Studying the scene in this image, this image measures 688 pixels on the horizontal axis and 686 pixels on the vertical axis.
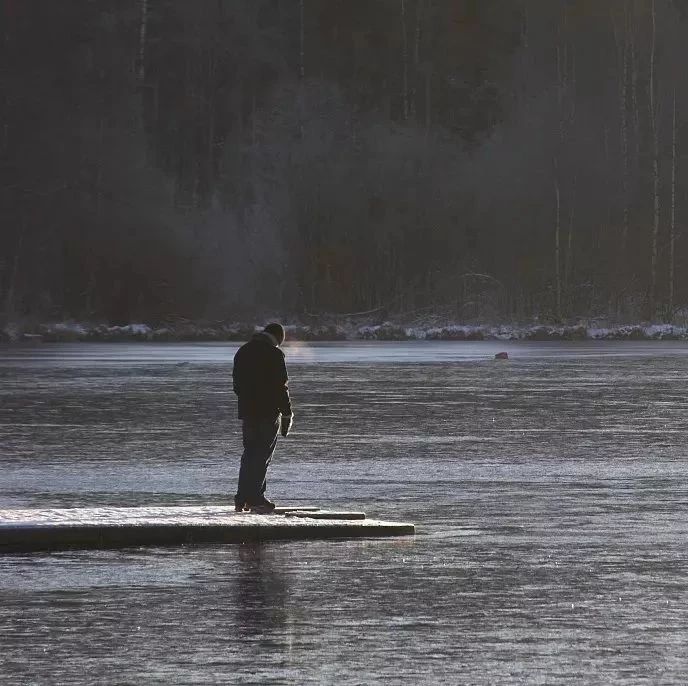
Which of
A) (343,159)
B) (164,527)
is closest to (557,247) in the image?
(343,159)

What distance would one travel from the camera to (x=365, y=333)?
90.2m

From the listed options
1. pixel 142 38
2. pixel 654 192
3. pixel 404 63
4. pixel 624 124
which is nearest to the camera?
pixel 654 192

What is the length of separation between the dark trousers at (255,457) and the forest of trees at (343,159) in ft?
235

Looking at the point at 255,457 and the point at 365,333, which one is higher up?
the point at 255,457

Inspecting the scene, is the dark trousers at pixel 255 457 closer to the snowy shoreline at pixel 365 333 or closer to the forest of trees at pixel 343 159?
the snowy shoreline at pixel 365 333

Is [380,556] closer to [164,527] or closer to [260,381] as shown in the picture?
[164,527]

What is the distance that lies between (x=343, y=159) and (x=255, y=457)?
80.8 meters

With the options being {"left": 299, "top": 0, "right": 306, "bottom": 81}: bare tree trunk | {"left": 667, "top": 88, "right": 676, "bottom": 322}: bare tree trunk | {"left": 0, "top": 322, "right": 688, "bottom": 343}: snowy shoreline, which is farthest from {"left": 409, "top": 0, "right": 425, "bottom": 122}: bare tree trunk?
{"left": 0, "top": 322, "right": 688, "bottom": 343}: snowy shoreline

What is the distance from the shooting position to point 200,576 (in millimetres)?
13672

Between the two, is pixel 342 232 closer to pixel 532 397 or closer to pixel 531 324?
pixel 531 324

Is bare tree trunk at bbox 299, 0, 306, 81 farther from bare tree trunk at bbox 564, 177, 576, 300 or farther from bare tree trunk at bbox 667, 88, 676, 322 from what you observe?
bare tree trunk at bbox 667, 88, 676, 322

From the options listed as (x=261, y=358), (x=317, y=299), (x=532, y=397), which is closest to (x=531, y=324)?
(x=317, y=299)

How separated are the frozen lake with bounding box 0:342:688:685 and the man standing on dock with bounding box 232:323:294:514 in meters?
1.34

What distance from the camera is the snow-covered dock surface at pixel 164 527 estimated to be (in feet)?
50.0
